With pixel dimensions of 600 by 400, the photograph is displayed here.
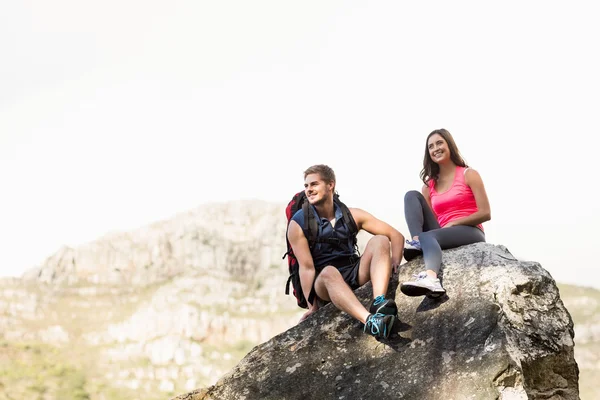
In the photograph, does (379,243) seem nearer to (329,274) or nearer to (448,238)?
(329,274)

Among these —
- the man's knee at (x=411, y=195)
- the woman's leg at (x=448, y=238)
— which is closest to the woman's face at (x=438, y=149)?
the man's knee at (x=411, y=195)

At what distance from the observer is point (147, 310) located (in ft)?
362

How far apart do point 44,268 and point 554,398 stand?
397ft

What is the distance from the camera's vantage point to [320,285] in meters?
6.30

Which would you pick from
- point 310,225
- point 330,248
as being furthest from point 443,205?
point 310,225

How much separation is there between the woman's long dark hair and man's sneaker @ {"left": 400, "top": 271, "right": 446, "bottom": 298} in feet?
6.11

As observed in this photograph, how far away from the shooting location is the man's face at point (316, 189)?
6453 millimetres

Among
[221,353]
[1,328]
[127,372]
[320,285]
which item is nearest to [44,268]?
[1,328]

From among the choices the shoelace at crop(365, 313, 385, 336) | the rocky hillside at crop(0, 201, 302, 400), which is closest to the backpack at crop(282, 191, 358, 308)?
the shoelace at crop(365, 313, 385, 336)

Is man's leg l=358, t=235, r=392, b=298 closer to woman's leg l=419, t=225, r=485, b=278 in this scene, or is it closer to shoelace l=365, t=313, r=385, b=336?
shoelace l=365, t=313, r=385, b=336

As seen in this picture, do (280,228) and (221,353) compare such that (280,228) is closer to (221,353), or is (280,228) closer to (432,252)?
(221,353)

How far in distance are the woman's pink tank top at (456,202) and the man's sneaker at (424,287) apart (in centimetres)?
134

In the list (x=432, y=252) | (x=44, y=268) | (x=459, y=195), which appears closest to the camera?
(x=432, y=252)

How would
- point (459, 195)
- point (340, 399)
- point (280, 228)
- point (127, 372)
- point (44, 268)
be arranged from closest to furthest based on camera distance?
point (340, 399) → point (459, 195) → point (127, 372) → point (44, 268) → point (280, 228)
